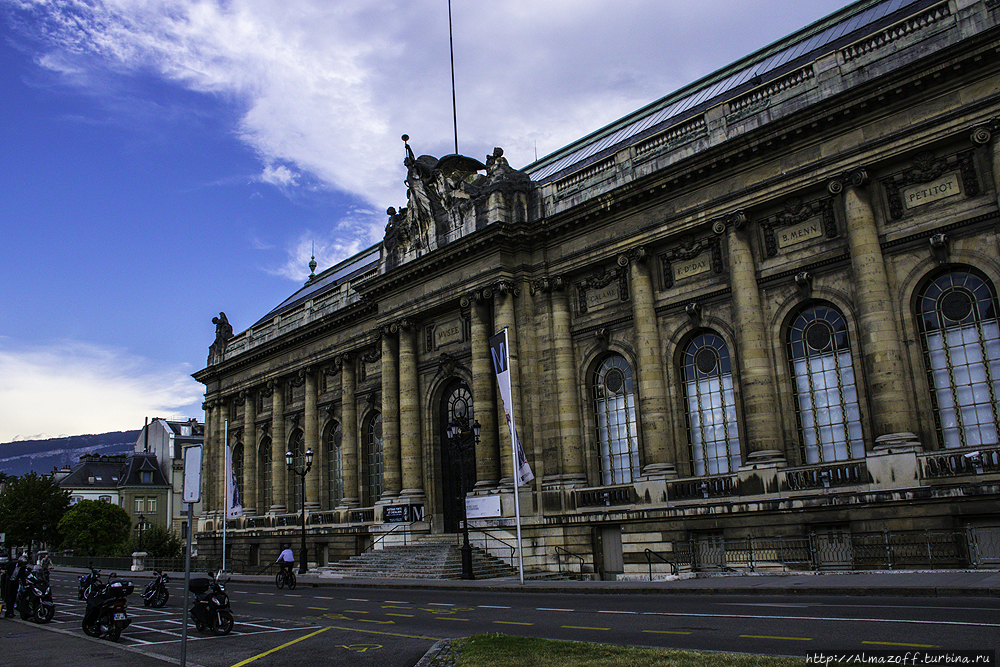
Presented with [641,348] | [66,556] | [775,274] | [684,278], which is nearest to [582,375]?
[641,348]

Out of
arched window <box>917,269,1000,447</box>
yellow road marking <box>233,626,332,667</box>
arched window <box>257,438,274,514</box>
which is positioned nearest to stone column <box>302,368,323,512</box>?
arched window <box>257,438,274,514</box>

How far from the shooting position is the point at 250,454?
51.3m

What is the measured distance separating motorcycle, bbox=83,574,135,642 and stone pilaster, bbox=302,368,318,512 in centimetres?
2839

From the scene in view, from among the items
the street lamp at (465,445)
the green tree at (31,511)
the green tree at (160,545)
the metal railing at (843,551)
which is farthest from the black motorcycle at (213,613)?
the green tree at (31,511)

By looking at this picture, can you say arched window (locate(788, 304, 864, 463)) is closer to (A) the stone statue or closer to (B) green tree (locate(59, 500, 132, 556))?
(A) the stone statue

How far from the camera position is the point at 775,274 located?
25188 millimetres

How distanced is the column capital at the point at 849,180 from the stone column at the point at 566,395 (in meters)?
11.1

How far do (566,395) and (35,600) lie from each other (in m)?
18.5

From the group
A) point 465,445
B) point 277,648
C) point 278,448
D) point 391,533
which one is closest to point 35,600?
point 277,648

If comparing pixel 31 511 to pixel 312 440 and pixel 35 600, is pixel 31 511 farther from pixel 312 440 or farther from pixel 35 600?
pixel 35 600

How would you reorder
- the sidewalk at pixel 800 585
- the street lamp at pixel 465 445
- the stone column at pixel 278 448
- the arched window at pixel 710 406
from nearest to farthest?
the sidewalk at pixel 800 585 → the arched window at pixel 710 406 → the street lamp at pixel 465 445 → the stone column at pixel 278 448

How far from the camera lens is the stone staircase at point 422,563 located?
94.2 feet

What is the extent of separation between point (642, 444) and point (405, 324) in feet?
45.0

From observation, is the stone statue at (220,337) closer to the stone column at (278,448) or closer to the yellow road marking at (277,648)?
the stone column at (278,448)
